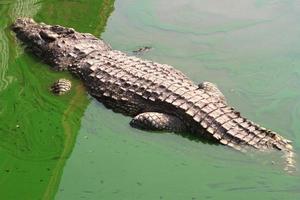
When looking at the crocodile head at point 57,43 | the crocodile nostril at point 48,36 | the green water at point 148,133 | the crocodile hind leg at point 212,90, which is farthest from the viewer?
the crocodile nostril at point 48,36

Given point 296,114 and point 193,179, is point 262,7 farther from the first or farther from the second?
point 193,179

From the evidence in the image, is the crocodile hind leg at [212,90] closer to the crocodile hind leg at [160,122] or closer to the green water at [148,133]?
the green water at [148,133]

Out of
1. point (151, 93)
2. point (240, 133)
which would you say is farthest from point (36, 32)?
point (240, 133)

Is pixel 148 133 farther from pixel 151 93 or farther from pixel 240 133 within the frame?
pixel 240 133

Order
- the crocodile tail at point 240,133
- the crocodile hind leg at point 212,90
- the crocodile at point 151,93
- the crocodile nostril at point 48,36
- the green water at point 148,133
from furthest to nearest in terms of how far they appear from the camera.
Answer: the crocodile nostril at point 48,36, the crocodile hind leg at point 212,90, the crocodile at point 151,93, the crocodile tail at point 240,133, the green water at point 148,133

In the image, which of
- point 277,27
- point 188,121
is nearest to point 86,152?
point 188,121

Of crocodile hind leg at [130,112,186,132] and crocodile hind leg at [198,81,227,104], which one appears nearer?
crocodile hind leg at [130,112,186,132]

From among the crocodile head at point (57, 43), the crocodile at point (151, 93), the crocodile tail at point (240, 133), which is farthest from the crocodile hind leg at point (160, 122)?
the crocodile head at point (57, 43)

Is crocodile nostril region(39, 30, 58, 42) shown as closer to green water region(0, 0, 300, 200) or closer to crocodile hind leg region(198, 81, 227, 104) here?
green water region(0, 0, 300, 200)

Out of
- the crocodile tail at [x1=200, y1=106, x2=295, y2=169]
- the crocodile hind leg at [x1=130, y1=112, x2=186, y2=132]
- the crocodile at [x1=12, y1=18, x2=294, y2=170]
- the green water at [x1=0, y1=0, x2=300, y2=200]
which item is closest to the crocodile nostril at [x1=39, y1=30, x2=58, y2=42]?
the crocodile at [x1=12, y1=18, x2=294, y2=170]
